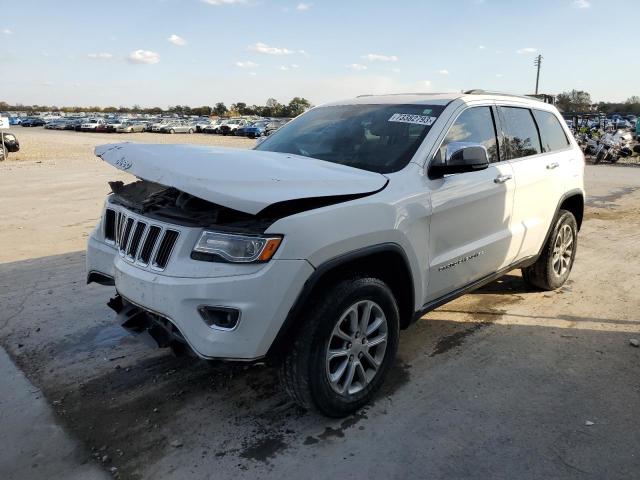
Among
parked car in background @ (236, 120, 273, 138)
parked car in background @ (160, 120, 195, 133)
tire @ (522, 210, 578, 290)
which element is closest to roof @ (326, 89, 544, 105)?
tire @ (522, 210, 578, 290)

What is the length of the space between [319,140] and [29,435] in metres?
2.58

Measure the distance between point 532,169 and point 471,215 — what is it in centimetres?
110

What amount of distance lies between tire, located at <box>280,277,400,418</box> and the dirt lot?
0.18 m

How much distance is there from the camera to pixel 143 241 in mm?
2896

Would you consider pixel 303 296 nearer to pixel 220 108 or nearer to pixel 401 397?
pixel 401 397

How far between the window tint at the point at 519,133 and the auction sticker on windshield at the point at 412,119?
96 centimetres

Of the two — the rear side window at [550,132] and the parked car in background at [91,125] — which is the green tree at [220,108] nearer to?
the parked car in background at [91,125]

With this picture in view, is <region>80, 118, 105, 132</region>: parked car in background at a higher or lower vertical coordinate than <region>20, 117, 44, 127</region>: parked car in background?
lower

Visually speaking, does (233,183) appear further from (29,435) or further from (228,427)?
(29,435)

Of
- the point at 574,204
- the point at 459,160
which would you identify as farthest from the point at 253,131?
the point at 459,160

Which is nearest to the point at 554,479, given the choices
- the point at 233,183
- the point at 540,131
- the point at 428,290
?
the point at 428,290

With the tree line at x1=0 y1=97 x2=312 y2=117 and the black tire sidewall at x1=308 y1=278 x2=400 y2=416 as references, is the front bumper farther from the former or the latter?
the tree line at x1=0 y1=97 x2=312 y2=117

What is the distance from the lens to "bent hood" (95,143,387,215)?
251cm

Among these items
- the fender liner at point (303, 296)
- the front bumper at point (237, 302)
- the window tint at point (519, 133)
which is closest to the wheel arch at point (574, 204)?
the window tint at point (519, 133)
